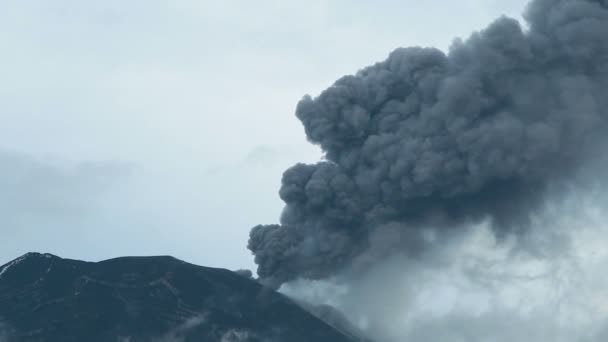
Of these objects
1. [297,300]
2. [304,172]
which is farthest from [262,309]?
Answer: [304,172]

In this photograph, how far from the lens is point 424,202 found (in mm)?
85500

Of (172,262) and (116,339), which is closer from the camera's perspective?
(116,339)

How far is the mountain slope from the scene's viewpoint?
91500 mm

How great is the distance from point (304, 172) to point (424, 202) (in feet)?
34.3

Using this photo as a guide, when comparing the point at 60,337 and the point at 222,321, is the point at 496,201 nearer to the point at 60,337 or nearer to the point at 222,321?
the point at 222,321

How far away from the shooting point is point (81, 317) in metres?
93.5

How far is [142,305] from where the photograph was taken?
95375mm

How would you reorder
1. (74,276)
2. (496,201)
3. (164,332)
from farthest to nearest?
(74,276) < (164,332) < (496,201)

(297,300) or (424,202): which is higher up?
(424,202)

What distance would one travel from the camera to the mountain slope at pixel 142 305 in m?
91.5

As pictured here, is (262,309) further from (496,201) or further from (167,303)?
(496,201)

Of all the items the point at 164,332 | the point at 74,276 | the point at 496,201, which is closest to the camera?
the point at 496,201

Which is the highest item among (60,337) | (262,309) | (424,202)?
(424,202)

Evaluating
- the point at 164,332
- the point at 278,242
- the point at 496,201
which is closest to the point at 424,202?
the point at 496,201
